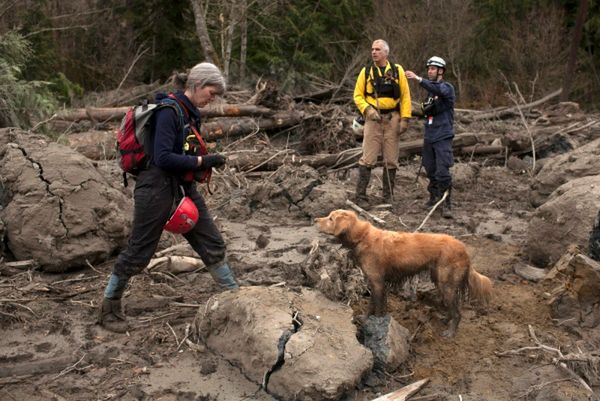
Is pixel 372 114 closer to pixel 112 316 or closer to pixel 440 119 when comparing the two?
pixel 440 119

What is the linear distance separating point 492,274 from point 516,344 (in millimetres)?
1745

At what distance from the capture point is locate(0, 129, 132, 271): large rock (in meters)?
6.79

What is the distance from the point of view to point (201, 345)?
206 inches

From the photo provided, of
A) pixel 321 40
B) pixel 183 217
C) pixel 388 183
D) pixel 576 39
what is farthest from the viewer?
pixel 321 40

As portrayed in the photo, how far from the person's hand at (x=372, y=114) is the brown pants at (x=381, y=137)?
0.11 metres

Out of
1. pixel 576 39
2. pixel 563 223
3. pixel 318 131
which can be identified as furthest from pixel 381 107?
pixel 576 39

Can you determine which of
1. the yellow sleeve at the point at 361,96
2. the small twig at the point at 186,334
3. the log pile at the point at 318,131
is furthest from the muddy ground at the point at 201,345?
the log pile at the point at 318,131

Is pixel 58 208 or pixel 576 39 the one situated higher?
pixel 576 39

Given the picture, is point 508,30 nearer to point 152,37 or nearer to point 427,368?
point 152,37

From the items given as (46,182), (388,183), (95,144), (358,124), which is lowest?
(388,183)

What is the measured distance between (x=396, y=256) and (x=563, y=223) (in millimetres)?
2788

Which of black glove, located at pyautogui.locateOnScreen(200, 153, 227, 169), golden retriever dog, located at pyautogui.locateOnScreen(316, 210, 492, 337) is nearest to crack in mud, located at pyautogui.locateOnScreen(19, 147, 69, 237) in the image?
black glove, located at pyautogui.locateOnScreen(200, 153, 227, 169)

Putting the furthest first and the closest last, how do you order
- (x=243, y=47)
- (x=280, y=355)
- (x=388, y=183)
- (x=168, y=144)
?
(x=243, y=47), (x=388, y=183), (x=168, y=144), (x=280, y=355)

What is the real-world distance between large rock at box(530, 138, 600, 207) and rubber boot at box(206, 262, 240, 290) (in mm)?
6314
